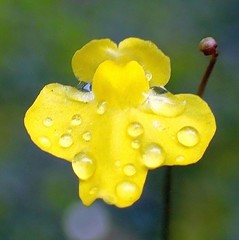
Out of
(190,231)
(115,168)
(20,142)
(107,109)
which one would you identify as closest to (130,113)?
(107,109)

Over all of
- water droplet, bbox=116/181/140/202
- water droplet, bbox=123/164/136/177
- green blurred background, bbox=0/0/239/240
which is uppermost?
water droplet, bbox=123/164/136/177

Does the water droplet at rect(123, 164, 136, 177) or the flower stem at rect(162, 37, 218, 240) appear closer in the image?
the water droplet at rect(123, 164, 136, 177)

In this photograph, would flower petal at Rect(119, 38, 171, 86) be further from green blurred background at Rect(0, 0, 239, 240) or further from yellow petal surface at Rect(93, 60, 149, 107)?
green blurred background at Rect(0, 0, 239, 240)

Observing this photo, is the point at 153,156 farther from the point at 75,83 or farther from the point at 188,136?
the point at 75,83

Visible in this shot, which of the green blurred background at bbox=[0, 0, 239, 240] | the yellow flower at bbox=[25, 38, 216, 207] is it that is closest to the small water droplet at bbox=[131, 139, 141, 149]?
the yellow flower at bbox=[25, 38, 216, 207]

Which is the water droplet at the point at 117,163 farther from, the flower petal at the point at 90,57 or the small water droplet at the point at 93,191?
the flower petal at the point at 90,57

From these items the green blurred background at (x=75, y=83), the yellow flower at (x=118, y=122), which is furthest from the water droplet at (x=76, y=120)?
the green blurred background at (x=75, y=83)

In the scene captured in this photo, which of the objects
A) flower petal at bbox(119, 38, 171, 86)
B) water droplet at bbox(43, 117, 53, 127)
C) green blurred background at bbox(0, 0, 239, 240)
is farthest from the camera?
green blurred background at bbox(0, 0, 239, 240)
